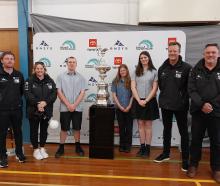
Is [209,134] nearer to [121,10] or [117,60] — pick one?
[117,60]

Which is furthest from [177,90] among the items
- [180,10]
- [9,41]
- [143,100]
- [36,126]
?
[9,41]

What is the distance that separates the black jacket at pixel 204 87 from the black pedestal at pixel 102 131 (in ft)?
3.79

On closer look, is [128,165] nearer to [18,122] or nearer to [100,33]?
[18,122]

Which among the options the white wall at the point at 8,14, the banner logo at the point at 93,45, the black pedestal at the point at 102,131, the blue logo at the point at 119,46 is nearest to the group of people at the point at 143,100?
the black pedestal at the point at 102,131

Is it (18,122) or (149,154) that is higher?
(18,122)

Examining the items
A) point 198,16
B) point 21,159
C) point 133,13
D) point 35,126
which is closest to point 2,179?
point 21,159

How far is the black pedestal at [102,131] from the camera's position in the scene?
12.3ft

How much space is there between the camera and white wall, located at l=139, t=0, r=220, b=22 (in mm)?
4152

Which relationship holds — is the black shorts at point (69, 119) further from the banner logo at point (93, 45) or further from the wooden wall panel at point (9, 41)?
the wooden wall panel at point (9, 41)

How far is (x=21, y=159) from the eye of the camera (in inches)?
143

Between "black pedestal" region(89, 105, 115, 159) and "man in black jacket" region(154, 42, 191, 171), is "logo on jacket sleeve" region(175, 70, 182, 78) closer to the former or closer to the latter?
"man in black jacket" region(154, 42, 191, 171)

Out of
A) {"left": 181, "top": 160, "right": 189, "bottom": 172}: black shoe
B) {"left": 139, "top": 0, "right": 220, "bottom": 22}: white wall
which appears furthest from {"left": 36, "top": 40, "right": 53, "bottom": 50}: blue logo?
{"left": 181, "top": 160, "right": 189, "bottom": 172}: black shoe

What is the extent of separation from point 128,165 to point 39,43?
2.39 m

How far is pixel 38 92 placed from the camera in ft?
11.9
